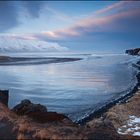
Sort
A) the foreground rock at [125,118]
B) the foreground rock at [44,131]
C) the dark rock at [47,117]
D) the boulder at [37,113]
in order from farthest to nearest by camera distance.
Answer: the foreground rock at [125,118], the boulder at [37,113], the dark rock at [47,117], the foreground rock at [44,131]

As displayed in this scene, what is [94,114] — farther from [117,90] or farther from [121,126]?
[117,90]

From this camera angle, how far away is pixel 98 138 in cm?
559

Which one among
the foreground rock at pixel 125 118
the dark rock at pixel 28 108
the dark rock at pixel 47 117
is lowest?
the foreground rock at pixel 125 118

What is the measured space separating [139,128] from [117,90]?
31.9ft

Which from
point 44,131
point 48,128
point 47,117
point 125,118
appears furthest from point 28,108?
point 125,118

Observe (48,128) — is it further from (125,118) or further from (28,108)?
(125,118)

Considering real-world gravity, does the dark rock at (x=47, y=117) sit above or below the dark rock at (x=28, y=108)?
below

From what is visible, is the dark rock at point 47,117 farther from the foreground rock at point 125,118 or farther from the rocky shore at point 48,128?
the foreground rock at point 125,118

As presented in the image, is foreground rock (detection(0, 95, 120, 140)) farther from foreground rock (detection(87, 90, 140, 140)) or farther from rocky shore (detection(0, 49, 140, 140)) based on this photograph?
foreground rock (detection(87, 90, 140, 140))

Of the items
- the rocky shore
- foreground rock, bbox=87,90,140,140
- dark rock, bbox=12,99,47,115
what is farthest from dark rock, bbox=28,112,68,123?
foreground rock, bbox=87,90,140,140

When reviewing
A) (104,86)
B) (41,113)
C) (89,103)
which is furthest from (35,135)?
(104,86)

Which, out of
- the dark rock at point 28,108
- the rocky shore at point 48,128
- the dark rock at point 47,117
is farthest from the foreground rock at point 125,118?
the dark rock at point 28,108

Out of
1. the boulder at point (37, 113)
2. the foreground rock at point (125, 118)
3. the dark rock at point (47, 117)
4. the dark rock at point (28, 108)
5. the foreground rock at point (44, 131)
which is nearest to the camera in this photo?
the foreground rock at point (44, 131)

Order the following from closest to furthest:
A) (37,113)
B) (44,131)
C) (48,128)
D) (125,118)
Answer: (44,131) < (48,128) < (37,113) < (125,118)
